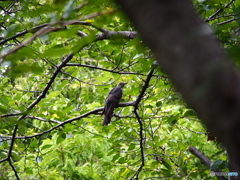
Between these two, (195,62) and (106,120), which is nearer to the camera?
(195,62)

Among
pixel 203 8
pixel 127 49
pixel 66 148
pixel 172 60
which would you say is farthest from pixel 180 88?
pixel 66 148

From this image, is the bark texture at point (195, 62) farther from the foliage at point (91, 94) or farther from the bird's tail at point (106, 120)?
the bird's tail at point (106, 120)

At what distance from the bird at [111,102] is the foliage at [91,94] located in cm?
11

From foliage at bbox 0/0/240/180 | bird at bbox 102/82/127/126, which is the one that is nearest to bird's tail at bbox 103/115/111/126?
bird at bbox 102/82/127/126

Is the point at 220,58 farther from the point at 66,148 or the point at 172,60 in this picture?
the point at 66,148

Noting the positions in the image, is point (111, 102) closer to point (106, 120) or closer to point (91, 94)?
point (106, 120)

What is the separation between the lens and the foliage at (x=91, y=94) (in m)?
1.29

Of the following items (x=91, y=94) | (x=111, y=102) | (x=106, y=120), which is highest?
(x=91, y=94)

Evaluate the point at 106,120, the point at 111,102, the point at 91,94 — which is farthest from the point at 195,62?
the point at 91,94

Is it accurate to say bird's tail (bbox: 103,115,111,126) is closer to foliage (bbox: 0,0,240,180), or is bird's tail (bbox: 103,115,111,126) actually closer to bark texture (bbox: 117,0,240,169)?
foliage (bbox: 0,0,240,180)

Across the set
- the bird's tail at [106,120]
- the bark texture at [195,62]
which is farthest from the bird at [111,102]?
the bark texture at [195,62]

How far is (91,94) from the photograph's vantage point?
524cm

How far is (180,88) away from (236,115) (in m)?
0.09

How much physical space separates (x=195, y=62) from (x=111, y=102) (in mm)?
4184
